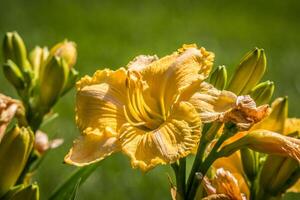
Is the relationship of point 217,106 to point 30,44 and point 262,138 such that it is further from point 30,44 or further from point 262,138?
point 30,44

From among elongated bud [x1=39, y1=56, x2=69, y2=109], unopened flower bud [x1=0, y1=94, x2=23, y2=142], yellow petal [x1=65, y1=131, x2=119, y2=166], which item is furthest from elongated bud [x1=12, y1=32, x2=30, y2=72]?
yellow petal [x1=65, y1=131, x2=119, y2=166]

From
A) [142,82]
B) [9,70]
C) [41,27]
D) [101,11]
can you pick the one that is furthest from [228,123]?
[101,11]

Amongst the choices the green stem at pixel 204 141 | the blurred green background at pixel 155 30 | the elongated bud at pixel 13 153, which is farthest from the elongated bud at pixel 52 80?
the blurred green background at pixel 155 30

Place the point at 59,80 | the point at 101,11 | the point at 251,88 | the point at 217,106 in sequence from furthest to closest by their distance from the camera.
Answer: the point at 101,11, the point at 59,80, the point at 251,88, the point at 217,106

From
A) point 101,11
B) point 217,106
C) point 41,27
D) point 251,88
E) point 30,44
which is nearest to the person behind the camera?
point 217,106

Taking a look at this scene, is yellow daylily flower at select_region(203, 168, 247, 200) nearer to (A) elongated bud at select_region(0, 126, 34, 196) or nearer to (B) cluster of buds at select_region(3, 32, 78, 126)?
(A) elongated bud at select_region(0, 126, 34, 196)
